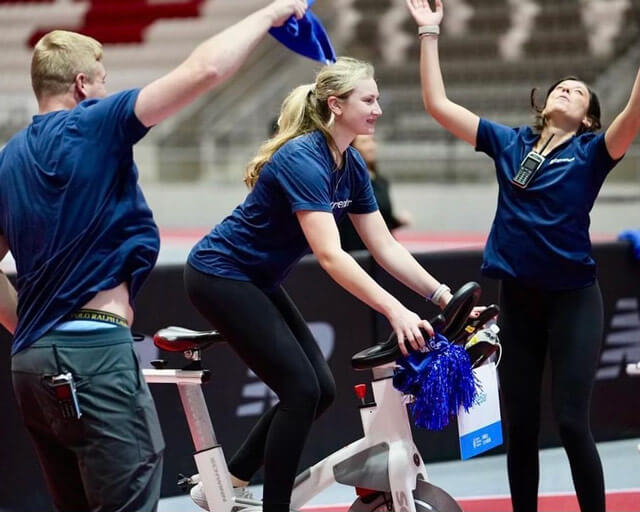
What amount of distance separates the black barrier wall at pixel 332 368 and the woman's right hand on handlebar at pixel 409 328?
182 cm

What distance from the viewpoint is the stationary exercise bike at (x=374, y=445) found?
3170mm

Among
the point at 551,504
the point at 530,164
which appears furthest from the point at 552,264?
the point at 551,504

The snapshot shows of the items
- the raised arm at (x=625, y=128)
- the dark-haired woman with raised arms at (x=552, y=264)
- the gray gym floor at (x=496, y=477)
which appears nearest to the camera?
the raised arm at (x=625, y=128)

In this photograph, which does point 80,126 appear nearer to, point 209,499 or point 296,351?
point 296,351

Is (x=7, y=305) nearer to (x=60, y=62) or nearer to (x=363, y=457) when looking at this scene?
(x=60, y=62)

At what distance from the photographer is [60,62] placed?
2.59m

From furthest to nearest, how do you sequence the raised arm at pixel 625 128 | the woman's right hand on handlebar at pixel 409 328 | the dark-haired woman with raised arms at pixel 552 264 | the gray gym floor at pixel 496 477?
1. the gray gym floor at pixel 496 477
2. the dark-haired woman with raised arms at pixel 552 264
3. the raised arm at pixel 625 128
4. the woman's right hand on handlebar at pixel 409 328

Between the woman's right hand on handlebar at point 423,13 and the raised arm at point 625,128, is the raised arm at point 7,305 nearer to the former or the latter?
the woman's right hand on handlebar at point 423,13

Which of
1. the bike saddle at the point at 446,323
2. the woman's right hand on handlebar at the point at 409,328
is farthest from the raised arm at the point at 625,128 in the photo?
the woman's right hand on handlebar at the point at 409,328

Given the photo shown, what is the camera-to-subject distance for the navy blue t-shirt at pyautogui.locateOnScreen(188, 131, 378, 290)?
3.17 meters

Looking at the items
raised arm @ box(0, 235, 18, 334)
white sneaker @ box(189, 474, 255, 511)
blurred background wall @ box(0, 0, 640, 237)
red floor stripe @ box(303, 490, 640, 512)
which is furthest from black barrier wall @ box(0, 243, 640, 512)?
blurred background wall @ box(0, 0, 640, 237)

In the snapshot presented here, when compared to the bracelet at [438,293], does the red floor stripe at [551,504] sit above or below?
below

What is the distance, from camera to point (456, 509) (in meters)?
3.30

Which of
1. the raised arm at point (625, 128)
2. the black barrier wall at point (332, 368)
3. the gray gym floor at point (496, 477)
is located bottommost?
the gray gym floor at point (496, 477)
